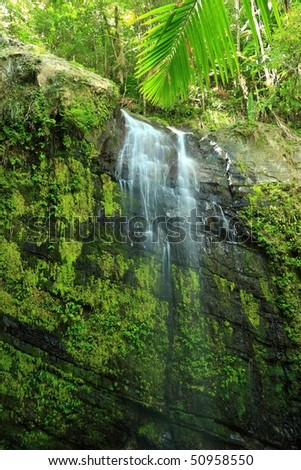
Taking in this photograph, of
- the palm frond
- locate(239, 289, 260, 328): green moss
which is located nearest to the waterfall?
locate(239, 289, 260, 328): green moss

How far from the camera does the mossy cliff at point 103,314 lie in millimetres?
4793

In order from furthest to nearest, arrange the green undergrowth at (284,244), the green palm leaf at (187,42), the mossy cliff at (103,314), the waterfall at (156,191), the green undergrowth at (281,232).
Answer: the green undergrowth at (281,232) → the waterfall at (156,191) → the green undergrowth at (284,244) → the mossy cliff at (103,314) → the green palm leaf at (187,42)

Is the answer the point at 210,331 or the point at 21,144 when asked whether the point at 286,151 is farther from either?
the point at 21,144

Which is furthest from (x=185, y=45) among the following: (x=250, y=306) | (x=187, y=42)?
(x=250, y=306)

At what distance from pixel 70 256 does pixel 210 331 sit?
2.65 m

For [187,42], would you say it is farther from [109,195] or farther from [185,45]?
[109,195]

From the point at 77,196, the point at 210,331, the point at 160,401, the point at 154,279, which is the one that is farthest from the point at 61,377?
the point at 77,196

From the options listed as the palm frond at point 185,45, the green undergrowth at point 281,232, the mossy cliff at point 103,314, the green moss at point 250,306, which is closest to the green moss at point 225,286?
the mossy cliff at point 103,314

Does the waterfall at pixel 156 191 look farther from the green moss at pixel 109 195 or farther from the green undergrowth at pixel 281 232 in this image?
the green undergrowth at pixel 281 232

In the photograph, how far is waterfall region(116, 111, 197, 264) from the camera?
616cm

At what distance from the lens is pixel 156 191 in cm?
659

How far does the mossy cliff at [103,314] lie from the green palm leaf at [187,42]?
4.35 metres

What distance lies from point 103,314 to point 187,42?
4649 millimetres

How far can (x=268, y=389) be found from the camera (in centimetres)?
554
